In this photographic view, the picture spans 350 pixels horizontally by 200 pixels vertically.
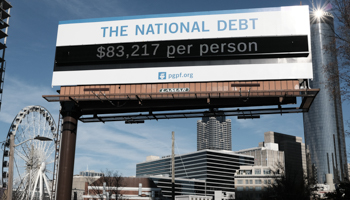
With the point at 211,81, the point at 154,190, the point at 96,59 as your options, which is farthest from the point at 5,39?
the point at 154,190

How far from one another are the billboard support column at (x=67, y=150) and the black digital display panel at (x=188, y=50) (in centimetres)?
380

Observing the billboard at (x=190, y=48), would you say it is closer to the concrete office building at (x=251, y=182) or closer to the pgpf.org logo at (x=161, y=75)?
the pgpf.org logo at (x=161, y=75)

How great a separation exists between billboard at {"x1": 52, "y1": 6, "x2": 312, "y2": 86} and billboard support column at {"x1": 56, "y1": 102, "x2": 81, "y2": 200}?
2338 mm

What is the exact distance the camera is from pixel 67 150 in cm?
2897

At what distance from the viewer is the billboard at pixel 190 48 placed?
2725 cm

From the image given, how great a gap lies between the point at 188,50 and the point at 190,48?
21 cm

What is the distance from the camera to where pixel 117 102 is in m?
29.1

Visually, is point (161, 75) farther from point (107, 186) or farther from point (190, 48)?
point (107, 186)

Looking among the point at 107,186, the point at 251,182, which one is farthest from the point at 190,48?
the point at 251,182

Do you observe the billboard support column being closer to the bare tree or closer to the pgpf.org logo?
the pgpf.org logo

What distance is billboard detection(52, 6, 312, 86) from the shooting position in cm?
2725

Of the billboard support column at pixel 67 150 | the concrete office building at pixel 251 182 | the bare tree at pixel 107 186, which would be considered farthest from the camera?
the concrete office building at pixel 251 182

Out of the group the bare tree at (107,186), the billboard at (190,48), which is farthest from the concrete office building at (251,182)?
the billboard at (190,48)

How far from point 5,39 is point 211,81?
6961cm
